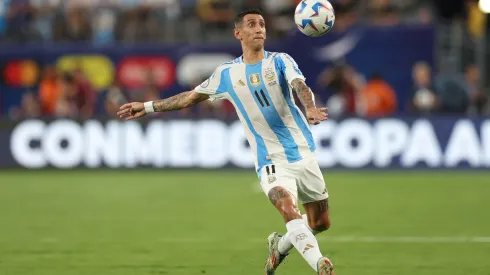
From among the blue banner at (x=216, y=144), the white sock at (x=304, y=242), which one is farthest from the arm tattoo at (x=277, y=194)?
the blue banner at (x=216, y=144)

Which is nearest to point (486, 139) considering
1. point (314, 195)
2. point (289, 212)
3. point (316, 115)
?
point (314, 195)

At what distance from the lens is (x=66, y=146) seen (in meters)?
20.6

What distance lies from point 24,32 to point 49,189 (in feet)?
24.9

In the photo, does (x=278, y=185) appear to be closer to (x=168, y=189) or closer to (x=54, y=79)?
(x=168, y=189)

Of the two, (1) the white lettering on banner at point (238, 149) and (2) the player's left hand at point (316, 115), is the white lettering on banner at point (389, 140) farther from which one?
(2) the player's left hand at point (316, 115)

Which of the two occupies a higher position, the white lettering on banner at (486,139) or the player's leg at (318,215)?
the white lettering on banner at (486,139)

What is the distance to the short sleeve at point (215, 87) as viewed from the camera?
328 inches

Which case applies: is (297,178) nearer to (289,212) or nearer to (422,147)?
(289,212)

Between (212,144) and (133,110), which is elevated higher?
(133,110)

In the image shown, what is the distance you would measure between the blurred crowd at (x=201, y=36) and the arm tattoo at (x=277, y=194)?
40.5ft

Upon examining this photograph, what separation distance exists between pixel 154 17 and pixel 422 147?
8.11m

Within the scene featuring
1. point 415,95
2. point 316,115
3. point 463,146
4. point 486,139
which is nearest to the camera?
point 316,115

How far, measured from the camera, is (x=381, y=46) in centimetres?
2234

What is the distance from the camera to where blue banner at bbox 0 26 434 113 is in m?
22.2
